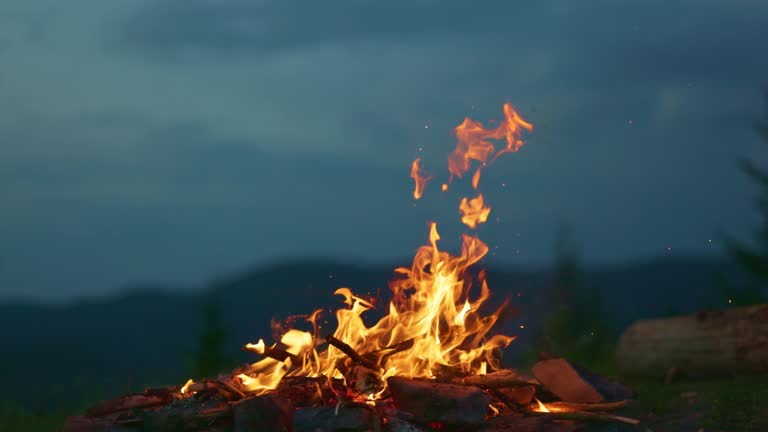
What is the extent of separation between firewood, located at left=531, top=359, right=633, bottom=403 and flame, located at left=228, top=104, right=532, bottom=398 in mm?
547

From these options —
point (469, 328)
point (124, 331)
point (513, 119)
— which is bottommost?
point (124, 331)

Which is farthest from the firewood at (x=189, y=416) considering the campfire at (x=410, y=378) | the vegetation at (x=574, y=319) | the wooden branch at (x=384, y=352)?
the vegetation at (x=574, y=319)

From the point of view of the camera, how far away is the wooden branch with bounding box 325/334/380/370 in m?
7.42

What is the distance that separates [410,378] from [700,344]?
5.54m

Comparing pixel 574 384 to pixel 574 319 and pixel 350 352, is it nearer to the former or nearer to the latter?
pixel 350 352

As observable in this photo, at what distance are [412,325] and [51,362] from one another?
26.1 m

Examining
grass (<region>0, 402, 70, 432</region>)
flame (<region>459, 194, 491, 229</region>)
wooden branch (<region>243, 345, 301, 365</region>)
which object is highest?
flame (<region>459, 194, 491, 229</region>)

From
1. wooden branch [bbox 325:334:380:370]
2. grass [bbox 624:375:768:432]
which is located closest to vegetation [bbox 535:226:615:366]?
grass [bbox 624:375:768:432]

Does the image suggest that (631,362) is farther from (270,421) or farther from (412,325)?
(270,421)

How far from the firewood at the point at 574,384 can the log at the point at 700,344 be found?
260cm

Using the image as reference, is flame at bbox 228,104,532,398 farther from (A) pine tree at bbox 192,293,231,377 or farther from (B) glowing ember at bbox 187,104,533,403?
(A) pine tree at bbox 192,293,231,377

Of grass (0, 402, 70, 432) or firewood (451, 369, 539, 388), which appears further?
grass (0, 402, 70, 432)

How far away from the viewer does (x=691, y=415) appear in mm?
8195

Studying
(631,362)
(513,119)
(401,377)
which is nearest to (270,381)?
(401,377)
